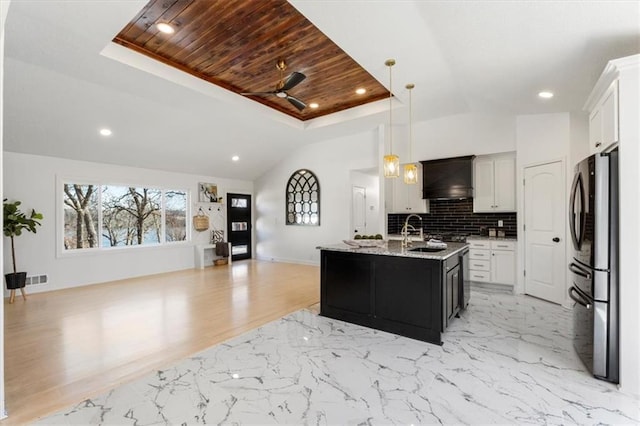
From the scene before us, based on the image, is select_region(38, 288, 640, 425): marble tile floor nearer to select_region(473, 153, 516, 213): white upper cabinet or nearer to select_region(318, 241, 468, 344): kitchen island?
select_region(318, 241, 468, 344): kitchen island

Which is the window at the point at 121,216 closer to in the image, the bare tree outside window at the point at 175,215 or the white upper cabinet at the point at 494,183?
the bare tree outside window at the point at 175,215

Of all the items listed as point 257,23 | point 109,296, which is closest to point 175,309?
point 109,296

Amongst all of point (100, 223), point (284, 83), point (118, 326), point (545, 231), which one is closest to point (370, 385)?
point (118, 326)

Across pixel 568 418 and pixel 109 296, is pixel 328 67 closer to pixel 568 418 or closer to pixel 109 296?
pixel 568 418

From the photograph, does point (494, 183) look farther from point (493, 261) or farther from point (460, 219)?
point (493, 261)

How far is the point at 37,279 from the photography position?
5090mm

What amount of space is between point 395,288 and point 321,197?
4.41 metres

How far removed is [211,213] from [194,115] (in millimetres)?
3058

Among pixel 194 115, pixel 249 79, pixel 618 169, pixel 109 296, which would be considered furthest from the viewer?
pixel 194 115

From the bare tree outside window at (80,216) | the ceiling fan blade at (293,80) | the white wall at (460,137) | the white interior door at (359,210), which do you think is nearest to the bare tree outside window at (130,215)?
the bare tree outside window at (80,216)

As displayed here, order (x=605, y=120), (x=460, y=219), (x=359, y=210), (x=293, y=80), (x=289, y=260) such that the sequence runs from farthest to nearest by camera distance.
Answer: (x=289, y=260), (x=359, y=210), (x=460, y=219), (x=293, y=80), (x=605, y=120)

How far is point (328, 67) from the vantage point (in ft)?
13.4

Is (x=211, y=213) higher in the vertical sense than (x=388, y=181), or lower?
lower

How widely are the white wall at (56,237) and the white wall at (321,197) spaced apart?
2547mm
